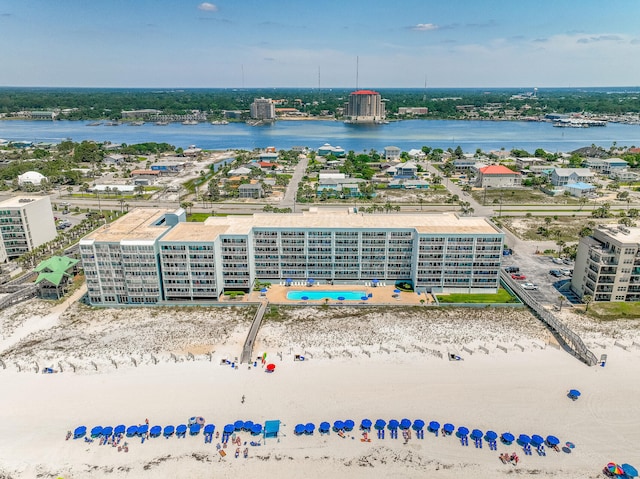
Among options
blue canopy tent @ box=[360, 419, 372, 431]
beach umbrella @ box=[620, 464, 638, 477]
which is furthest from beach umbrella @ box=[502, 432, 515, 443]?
blue canopy tent @ box=[360, 419, 372, 431]

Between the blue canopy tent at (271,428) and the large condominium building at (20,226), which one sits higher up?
the large condominium building at (20,226)

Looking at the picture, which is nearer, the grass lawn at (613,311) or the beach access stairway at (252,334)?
the beach access stairway at (252,334)

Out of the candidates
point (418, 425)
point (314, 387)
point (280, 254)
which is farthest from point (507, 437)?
point (280, 254)

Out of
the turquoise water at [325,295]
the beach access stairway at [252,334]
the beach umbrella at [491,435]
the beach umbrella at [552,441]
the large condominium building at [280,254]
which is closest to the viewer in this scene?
the beach umbrella at [552,441]

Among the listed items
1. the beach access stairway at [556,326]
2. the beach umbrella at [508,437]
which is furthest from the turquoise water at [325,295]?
the beach umbrella at [508,437]

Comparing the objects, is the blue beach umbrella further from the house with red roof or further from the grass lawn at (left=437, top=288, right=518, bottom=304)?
the house with red roof

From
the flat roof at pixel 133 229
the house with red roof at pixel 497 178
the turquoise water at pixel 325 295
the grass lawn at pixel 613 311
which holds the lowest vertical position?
the turquoise water at pixel 325 295

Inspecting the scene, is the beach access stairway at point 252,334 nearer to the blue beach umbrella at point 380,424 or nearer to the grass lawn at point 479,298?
A: the blue beach umbrella at point 380,424
